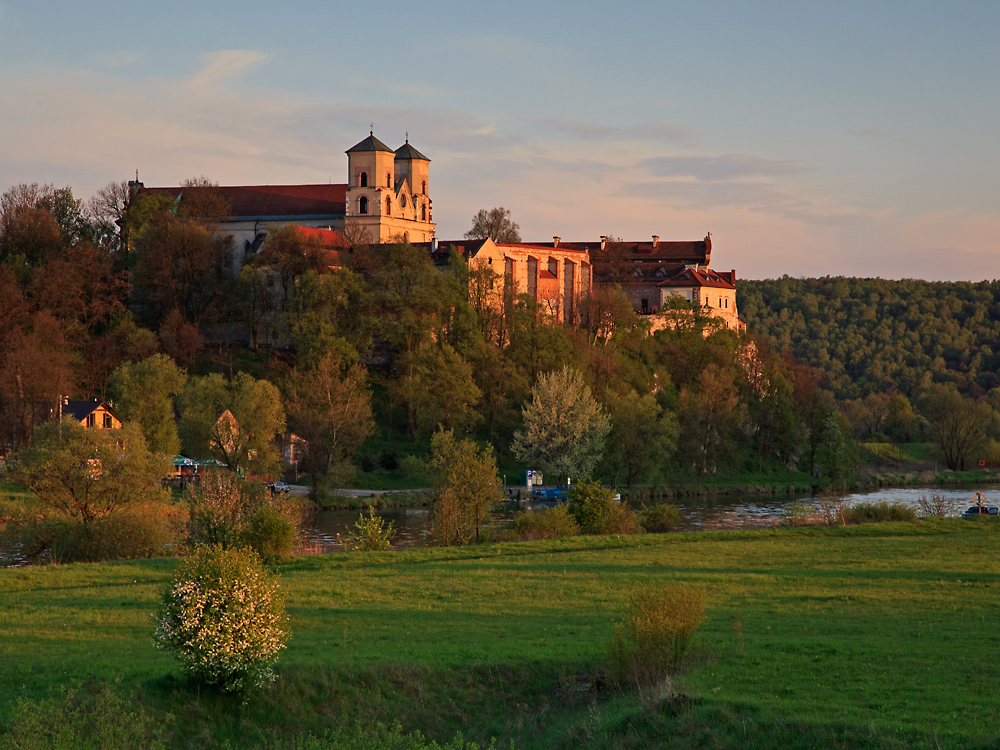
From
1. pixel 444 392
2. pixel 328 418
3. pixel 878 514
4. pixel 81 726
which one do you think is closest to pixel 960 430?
pixel 444 392

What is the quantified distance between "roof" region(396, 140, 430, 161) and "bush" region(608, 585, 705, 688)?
7870 centimetres

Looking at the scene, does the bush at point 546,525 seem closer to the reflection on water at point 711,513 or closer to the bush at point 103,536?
the reflection on water at point 711,513

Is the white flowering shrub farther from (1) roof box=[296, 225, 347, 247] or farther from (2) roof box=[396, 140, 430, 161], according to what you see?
(2) roof box=[396, 140, 430, 161]

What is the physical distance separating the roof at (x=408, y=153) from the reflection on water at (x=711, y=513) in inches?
1701

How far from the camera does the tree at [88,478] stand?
2906cm

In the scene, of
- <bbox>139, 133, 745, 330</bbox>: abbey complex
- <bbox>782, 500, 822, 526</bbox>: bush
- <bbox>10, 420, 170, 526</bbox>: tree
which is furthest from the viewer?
<bbox>139, 133, 745, 330</bbox>: abbey complex

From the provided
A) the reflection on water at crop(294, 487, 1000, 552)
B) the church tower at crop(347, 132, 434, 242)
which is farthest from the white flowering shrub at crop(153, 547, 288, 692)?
the church tower at crop(347, 132, 434, 242)

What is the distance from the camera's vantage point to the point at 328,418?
181ft

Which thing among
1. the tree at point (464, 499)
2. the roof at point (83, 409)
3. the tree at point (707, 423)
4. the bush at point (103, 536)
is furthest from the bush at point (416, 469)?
the bush at point (103, 536)

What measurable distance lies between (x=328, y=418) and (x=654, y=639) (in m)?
43.6

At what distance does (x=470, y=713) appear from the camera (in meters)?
12.9

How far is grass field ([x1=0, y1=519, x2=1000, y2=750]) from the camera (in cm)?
1105

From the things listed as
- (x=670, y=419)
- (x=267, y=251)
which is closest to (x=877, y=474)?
(x=670, y=419)

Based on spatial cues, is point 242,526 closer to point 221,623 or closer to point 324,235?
point 221,623
